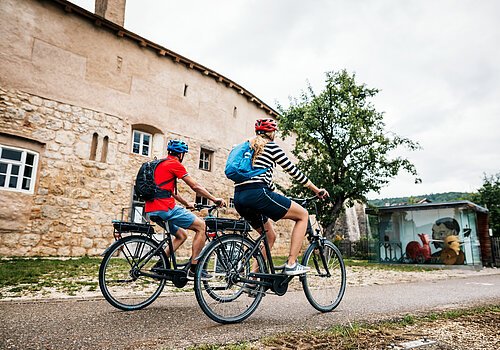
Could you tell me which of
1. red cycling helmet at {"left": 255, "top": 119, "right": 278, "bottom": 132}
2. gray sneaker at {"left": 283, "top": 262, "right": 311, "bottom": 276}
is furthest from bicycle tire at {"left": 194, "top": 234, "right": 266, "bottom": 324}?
red cycling helmet at {"left": 255, "top": 119, "right": 278, "bottom": 132}

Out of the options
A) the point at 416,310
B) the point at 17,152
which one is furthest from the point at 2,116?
the point at 416,310

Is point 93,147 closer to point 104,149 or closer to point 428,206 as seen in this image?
point 104,149

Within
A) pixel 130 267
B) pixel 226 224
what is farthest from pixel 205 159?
pixel 226 224

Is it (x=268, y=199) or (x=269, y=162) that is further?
(x=269, y=162)

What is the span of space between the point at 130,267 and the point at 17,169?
33.4ft

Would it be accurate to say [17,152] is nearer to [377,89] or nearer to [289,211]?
[289,211]

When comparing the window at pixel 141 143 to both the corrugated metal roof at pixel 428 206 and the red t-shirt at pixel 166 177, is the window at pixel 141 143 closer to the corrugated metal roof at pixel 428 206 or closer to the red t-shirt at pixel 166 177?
the corrugated metal roof at pixel 428 206

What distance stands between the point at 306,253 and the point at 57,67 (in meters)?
12.8

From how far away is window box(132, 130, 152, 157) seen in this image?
1498cm

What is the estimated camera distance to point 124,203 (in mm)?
13938

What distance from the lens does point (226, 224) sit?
3408mm

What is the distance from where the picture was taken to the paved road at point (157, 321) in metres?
2.50

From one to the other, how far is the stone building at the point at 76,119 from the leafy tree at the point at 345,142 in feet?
20.3

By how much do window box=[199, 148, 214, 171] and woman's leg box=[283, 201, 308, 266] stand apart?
14296 mm
